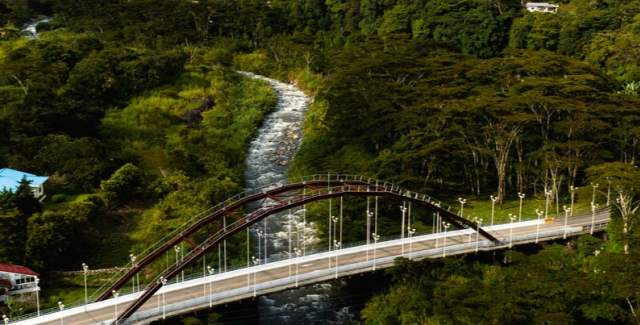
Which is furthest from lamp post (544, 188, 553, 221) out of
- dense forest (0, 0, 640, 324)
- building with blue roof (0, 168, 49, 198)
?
building with blue roof (0, 168, 49, 198)

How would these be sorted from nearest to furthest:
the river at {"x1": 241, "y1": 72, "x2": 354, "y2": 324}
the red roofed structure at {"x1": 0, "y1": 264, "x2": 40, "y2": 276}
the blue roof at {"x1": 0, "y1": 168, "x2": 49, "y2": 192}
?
the red roofed structure at {"x1": 0, "y1": 264, "x2": 40, "y2": 276} → the river at {"x1": 241, "y1": 72, "x2": 354, "y2": 324} → the blue roof at {"x1": 0, "y1": 168, "x2": 49, "y2": 192}

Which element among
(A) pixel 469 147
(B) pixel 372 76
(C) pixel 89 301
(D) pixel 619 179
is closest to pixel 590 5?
(B) pixel 372 76

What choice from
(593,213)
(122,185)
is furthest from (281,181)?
(593,213)

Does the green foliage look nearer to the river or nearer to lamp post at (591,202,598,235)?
the river

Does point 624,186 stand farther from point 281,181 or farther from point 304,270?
point 281,181

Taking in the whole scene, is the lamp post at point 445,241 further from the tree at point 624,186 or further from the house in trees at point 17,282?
the house in trees at point 17,282

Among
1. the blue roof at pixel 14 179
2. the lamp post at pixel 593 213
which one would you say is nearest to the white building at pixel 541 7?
the lamp post at pixel 593 213
